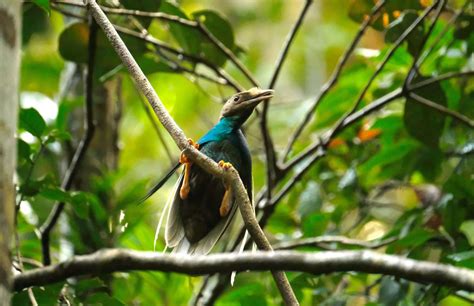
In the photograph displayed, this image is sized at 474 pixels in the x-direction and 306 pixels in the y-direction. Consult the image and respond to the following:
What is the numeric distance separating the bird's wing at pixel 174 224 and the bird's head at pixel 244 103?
0.49 m

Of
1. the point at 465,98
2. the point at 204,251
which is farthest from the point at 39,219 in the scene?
the point at 465,98

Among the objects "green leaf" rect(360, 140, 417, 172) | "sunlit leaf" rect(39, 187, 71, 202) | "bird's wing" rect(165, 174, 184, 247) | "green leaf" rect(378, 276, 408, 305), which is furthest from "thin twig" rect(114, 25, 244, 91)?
"green leaf" rect(378, 276, 408, 305)

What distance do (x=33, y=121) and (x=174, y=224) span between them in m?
0.87

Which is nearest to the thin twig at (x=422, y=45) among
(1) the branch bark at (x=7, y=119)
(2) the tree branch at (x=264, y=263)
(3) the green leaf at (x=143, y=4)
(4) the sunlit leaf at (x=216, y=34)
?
(4) the sunlit leaf at (x=216, y=34)

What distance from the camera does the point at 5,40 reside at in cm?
181

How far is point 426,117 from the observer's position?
175 inches

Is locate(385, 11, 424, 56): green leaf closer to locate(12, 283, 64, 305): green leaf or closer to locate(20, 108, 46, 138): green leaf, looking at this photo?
locate(20, 108, 46, 138): green leaf

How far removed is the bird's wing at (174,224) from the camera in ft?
13.3

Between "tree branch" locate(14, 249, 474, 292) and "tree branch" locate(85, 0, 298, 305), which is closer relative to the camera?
"tree branch" locate(14, 249, 474, 292)

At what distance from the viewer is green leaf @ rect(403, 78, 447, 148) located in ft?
14.5

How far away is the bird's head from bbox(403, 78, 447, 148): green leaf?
823 mm

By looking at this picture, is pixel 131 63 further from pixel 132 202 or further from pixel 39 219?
pixel 39 219

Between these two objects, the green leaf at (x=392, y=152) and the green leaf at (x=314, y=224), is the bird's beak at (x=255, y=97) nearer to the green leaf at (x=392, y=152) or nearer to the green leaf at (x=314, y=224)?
the green leaf at (x=314, y=224)

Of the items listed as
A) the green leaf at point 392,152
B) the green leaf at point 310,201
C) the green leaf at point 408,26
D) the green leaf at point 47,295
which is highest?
the green leaf at point 408,26
